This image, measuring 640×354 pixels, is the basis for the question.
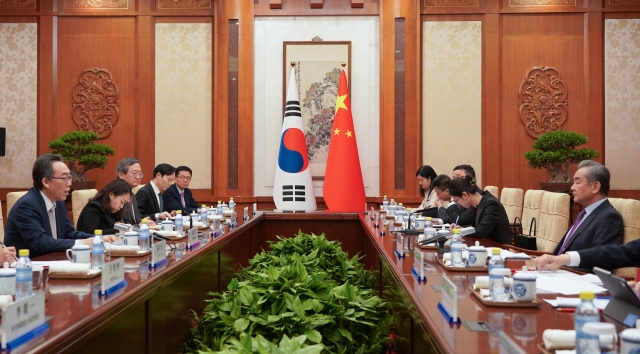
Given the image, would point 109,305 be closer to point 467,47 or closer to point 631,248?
point 631,248

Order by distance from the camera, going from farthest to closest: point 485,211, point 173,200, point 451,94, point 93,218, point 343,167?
point 451,94
point 343,167
point 173,200
point 485,211
point 93,218

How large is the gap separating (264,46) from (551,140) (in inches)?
143

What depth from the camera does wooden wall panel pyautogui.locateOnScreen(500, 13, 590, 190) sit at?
8.05 metres

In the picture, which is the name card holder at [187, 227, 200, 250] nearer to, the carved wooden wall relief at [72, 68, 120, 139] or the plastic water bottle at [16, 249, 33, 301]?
the plastic water bottle at [16, 249, 33, 301]

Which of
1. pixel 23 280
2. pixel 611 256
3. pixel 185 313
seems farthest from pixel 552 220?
pixel 23 280

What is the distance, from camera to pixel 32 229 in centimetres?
316

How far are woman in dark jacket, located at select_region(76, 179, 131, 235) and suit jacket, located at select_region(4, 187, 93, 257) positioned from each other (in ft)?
2.07

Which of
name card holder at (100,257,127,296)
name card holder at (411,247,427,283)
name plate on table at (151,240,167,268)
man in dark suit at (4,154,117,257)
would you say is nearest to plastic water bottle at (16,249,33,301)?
name card holder at (100,257,127,296)

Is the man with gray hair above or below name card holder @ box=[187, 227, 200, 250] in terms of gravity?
above

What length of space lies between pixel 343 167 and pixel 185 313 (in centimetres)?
479

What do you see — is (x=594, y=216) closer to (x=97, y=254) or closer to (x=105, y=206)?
(x=97, y=254)

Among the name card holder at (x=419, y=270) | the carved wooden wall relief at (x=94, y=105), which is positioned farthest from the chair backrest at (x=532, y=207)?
the carved wooden wall relief at (x=94, y=105)

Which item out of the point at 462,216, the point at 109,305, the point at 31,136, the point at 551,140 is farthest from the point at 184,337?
the point at 31,136

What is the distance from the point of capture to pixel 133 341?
2049 mm
